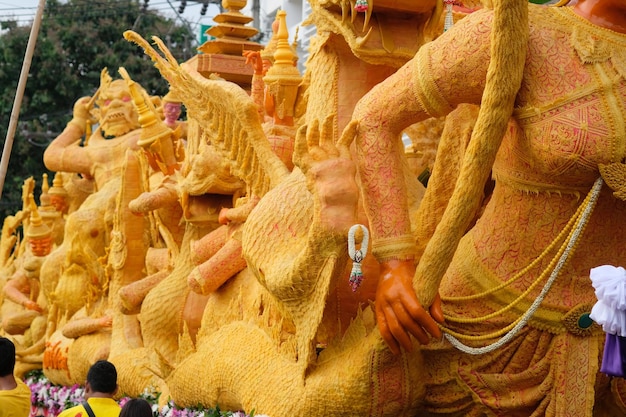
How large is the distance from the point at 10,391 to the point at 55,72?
44.7ft

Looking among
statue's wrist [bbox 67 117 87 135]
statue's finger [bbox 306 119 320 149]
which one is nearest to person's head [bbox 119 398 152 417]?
statue's finger [bbox 306 119 320 149]

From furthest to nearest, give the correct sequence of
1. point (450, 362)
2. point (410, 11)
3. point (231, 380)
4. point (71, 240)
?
1. point (71, 240)
2. point (231, 380)
3. point (410, 11)
4. point (450, 362)

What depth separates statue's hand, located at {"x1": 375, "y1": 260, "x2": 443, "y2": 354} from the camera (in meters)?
3.60

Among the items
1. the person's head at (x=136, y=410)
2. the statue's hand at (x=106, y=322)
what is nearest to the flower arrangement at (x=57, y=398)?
the statue's hand at (x=106, y=322)

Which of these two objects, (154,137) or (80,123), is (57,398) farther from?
(80,123)

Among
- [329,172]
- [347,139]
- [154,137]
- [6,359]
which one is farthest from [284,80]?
[6,359]

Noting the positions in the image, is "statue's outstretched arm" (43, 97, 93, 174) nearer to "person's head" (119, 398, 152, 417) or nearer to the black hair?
the black hair

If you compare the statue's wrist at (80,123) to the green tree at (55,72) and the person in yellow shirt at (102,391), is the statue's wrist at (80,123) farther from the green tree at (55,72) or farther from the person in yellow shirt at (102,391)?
the green tree at (55,72)

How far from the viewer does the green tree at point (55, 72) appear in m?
16.9

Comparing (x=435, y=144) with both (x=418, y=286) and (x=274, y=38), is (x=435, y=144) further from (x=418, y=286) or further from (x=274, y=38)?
(x=418, y=286)

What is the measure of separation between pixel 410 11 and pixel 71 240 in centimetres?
472

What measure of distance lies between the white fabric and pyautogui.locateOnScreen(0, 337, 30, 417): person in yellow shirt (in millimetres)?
2234

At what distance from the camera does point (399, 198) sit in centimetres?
377

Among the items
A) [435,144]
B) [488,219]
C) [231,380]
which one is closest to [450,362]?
[488,219]
